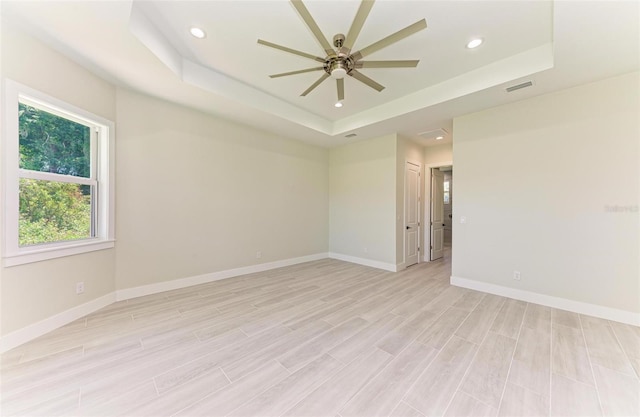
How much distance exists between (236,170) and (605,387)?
5.09 m

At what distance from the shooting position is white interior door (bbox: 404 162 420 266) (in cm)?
535

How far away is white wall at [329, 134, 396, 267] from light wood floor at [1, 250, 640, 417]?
6.90 ft

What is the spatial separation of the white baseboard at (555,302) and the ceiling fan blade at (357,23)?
3.92m

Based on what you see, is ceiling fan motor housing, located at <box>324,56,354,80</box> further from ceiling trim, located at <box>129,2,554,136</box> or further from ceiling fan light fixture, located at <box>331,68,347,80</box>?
ceiling trim, located at <box>129,2,554,136</box>

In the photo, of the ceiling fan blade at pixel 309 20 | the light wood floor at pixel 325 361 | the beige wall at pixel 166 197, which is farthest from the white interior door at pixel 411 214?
the ceiling fan blade at pixel 309 20

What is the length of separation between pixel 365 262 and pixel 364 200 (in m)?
1.47

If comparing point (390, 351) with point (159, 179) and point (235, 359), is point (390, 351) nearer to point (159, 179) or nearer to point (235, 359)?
point (235, 359)

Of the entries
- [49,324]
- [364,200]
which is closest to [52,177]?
[49,324]

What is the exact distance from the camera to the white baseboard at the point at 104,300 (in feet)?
7.15

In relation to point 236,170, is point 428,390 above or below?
below

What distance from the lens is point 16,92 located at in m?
2.17

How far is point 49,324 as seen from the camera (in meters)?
2.42

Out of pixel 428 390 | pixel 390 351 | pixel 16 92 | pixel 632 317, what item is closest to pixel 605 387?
pixel 428 390

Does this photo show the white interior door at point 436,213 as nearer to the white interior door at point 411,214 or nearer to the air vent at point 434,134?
the white interior door at point 411,214
